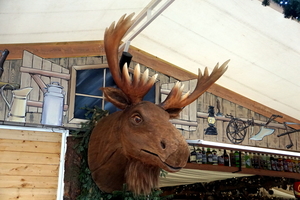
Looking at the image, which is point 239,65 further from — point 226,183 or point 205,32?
point 226,183

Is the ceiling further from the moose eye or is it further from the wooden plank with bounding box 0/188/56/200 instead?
the wooden plank with bounding box 0/188/56/200

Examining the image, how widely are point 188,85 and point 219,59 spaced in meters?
0.52

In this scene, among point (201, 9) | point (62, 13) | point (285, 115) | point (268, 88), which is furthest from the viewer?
point (285, 115)

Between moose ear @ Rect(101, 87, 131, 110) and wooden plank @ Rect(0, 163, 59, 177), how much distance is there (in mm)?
1088

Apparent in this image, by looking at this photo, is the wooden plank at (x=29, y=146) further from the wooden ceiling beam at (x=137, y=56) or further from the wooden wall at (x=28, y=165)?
the wooden ceiling beam at (x=137, y=56)

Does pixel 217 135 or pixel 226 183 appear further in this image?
pixel 226 183

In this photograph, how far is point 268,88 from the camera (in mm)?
3760

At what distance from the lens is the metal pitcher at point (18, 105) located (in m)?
2.85

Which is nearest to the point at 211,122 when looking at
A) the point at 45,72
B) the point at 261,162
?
the point at 261,162

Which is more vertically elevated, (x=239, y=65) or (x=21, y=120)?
(x=239, y=65)

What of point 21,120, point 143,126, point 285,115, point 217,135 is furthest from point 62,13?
point 285,115

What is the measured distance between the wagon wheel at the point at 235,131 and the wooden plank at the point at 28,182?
2115 millimetres

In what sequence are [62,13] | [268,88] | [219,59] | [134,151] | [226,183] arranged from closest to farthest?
1. [134,151]
2. [62,13]
3. [219,59]
4. [268,88]
5. [226,183]

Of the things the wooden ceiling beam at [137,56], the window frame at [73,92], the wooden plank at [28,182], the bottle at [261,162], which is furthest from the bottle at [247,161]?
the wooden plank at [28,182]
